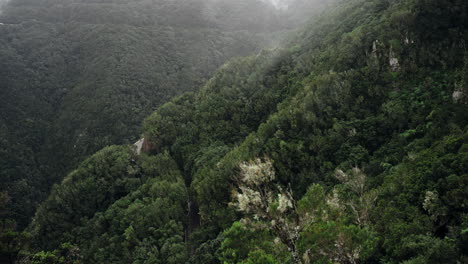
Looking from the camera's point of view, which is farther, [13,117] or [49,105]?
[49,105]

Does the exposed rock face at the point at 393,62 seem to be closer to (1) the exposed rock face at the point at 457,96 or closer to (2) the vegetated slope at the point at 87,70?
(1) the exposed rock face at the point at 457,96

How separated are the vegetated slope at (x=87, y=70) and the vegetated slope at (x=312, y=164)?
42.1 metres

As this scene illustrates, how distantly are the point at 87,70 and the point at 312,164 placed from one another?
416 feet

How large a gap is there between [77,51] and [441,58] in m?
160

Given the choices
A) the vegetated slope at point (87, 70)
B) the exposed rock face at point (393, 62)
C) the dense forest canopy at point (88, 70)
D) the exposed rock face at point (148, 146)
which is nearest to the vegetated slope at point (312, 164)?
the exposed rock face at point (393, 62)

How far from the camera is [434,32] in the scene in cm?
4141

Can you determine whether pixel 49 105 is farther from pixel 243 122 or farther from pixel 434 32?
pixel 434 32

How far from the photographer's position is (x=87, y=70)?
5453 inches

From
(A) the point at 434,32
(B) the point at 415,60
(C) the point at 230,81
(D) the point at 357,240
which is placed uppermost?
(A) the point at 434,32

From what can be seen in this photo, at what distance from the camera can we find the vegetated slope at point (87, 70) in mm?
106125

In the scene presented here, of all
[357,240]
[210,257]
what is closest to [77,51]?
[210,257]

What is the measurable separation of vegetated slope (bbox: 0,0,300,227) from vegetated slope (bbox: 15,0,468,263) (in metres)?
42.1

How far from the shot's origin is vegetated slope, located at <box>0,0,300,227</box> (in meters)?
106

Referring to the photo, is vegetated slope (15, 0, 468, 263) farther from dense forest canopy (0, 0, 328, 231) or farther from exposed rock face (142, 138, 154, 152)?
dense forest canopy (0, 0, 328, 231)
